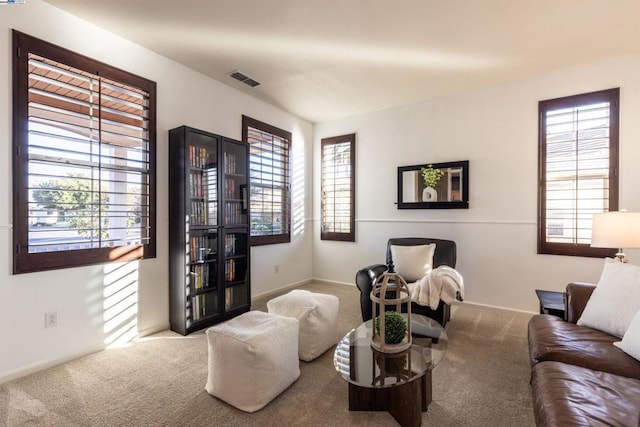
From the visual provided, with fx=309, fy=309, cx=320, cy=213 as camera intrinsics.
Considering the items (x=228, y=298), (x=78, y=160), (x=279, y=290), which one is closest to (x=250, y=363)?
(x=228, y=298)

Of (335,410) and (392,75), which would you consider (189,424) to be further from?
(392,75)

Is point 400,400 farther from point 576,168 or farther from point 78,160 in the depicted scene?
point 576,168

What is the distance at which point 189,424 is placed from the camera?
1.69 meters

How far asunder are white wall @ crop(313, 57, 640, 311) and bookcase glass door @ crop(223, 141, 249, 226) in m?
1.97

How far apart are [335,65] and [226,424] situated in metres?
3.19

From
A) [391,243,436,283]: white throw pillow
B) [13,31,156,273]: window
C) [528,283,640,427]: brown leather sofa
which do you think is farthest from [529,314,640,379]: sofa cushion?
[13,31,156,273]: window

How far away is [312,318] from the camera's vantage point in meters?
2.43

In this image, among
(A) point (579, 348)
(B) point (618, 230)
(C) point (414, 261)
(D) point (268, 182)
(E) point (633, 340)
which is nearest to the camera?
(E) point (633, 340)

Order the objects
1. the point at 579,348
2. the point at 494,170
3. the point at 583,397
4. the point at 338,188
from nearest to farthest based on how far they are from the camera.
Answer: the point at 583,397 < the point at 579,348 < the point at 494,170 < the point at 338,188

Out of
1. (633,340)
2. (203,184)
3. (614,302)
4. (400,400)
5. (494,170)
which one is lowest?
(400,400)

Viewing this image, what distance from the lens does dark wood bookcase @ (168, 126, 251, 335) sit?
117 inches

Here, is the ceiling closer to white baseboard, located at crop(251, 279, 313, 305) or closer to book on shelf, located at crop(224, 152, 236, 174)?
book on shelf, located at crop(224, 152, 236, 174)

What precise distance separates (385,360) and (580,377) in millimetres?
882

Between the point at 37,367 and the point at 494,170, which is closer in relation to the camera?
the point at 37,367
